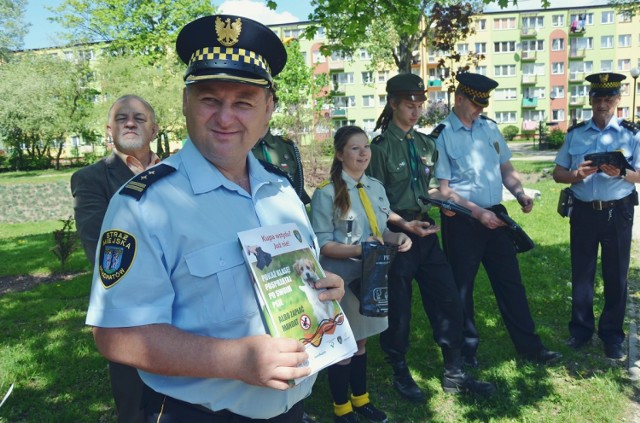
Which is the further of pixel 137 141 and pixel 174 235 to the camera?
pixel 137 141

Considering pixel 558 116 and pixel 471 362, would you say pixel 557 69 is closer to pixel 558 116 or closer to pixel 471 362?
pixel 558 116

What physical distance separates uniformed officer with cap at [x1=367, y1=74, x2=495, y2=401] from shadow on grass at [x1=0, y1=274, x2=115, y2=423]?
2333 millimetres

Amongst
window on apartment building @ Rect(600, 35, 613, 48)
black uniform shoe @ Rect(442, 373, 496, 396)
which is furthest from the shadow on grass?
window on apartment building @ Rect(600, 35, 613, 48)

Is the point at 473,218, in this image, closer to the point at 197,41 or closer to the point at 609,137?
the point at 609,137

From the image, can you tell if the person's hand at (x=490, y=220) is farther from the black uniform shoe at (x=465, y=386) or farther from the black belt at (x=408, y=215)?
the black uniform shoe at (x=465, y=386)

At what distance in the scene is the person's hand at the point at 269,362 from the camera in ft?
4.75

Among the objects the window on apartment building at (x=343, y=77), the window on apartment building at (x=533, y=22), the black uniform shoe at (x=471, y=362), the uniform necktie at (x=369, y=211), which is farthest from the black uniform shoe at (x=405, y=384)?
the window on apartment building at (x=533, y=22)

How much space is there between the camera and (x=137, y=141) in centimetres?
369

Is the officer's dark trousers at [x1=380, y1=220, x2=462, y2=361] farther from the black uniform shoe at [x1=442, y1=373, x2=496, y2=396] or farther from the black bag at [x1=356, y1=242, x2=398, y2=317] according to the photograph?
the black bag at [x1=356, y1=242, x2=398, y2=317]

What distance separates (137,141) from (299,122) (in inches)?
635

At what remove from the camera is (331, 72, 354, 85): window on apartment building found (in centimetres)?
6788

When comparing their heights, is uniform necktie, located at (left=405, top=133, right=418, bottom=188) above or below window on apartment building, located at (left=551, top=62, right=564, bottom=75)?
below

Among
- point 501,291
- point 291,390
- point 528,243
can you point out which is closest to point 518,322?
point 501,291

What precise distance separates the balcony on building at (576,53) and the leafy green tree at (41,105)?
2191 inches
